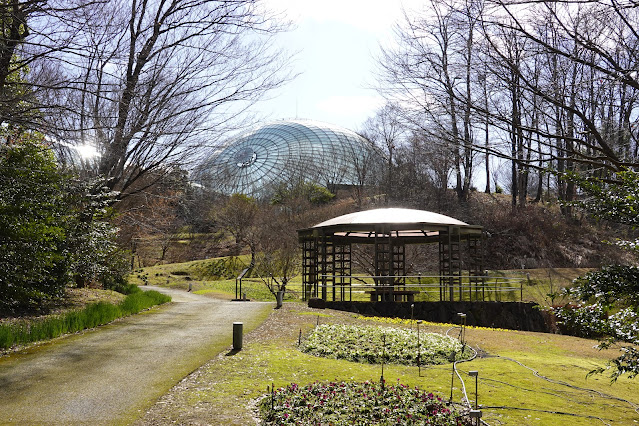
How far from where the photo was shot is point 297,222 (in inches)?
1426

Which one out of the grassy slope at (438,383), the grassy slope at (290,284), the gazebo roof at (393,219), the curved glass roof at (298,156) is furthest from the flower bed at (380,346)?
the curved glass roof at (298,156)

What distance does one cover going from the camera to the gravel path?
5594 mm

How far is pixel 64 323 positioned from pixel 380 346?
6183mm

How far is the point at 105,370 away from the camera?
23.5 feet

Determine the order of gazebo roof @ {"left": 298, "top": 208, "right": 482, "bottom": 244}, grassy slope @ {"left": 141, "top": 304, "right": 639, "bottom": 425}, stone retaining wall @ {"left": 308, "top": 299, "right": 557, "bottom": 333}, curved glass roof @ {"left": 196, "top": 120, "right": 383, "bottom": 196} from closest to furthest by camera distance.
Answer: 1. grassy slope @ {"left": 141, "top": 304, "right": 639, "bottom": 425}
2. stone retaining wall @ {"left": 308, "top": 299, "right": 557, "bottom": 333}
3. gazebo roof @ {"left": 298, "top": 208, "right": 482, "bottom": 244}
4. curved glass roof @ {"left": 196, "top": 120, "right": 383, "bottom": 196}

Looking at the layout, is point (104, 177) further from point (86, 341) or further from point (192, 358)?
point (192, 358)

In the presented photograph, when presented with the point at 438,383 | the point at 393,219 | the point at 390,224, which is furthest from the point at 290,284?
the point at 438,383

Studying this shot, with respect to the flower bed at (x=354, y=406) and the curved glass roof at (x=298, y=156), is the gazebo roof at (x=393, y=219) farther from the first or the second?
the curved glass roof at (x=298, y=156)

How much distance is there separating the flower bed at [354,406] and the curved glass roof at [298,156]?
4184 cm

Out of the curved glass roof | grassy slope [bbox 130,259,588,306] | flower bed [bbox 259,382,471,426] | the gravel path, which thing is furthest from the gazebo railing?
the curved glass roof

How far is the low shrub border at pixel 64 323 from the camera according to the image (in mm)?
8406

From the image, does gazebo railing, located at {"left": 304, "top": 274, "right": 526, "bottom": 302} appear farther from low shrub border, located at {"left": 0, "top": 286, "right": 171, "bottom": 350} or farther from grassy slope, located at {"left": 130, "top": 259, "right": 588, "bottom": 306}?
low shrub border, located at {"left": 0, "top": 286, "right": 171, "bottom": 350}

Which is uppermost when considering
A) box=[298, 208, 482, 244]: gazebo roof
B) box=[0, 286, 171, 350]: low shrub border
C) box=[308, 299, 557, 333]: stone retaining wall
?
box=[298, 208, 482, 244]: gazebo roof

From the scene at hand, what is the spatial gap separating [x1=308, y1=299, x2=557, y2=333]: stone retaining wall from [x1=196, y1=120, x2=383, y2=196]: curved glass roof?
3149 cm
